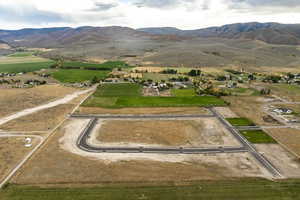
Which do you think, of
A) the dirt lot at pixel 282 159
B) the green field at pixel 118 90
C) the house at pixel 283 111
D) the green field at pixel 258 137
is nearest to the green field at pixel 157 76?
the green field at pixel 118 90

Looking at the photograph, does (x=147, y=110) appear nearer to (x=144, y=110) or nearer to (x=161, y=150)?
(x=144, y=110)

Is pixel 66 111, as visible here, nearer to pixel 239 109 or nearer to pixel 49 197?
pixel 49 197

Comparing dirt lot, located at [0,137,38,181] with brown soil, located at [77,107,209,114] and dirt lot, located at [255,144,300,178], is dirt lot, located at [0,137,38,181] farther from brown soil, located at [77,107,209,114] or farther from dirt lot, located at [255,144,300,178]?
dirt lot, located at [255,144,300,178]

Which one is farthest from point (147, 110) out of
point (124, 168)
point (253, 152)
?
point (253, 152)

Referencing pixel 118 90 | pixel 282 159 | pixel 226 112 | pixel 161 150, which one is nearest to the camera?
pixel 282 159

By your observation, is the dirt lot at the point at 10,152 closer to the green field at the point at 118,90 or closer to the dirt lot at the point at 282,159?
the green field at the point at 118,90

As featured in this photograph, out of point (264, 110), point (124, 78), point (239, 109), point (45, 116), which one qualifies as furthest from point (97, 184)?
point (124, 78)
